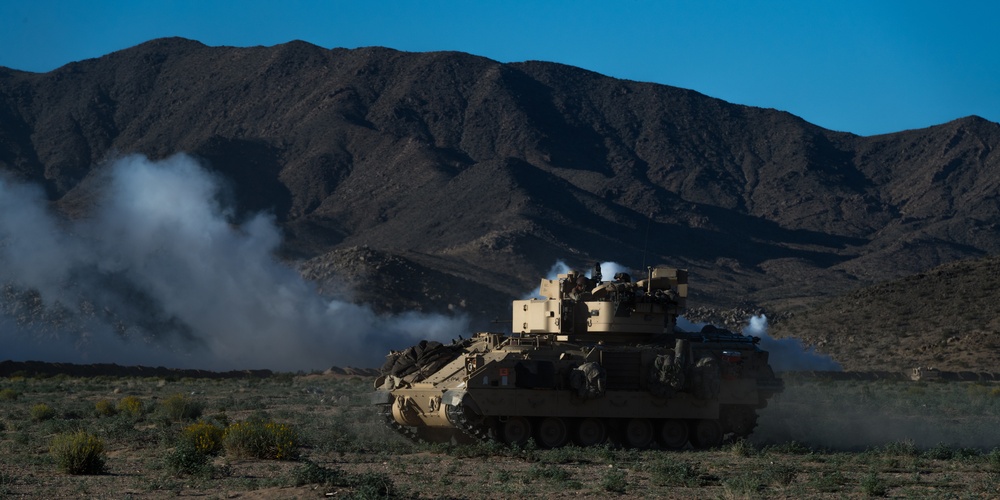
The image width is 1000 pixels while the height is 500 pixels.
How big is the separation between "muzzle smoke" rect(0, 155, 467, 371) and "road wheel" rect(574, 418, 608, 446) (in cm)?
5577

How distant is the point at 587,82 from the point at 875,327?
12237 centimetres

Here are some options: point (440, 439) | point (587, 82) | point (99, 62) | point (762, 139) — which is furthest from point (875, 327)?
point (99, 62)

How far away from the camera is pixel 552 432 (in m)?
24.2

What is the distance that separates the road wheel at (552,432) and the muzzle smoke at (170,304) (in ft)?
183

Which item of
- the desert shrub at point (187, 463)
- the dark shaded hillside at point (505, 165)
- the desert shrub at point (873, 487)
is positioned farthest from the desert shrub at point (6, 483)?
the dark shaded hillside at point (505, 165)

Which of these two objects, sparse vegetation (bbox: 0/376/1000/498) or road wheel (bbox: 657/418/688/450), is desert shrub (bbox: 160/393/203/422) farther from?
road wheel (bbox: 657/418/688/450)

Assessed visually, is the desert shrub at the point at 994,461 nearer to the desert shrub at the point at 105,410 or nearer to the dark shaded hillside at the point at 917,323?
the desert shrub at the point at 105,410

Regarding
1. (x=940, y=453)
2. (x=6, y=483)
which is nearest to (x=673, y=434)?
(x=940, y=453)

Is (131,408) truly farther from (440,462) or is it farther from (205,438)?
(440,462)

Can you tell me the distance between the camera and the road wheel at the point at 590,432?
24250 millimetres

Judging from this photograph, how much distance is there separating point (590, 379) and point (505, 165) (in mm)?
108432

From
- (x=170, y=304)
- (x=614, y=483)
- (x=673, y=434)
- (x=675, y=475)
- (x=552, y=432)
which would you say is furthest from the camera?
(x=170, y=304)

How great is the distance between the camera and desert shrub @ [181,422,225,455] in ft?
69.2

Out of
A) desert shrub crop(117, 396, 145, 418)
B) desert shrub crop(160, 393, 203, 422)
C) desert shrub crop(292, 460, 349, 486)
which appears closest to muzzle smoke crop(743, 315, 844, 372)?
desert shrub crop(117, 396, 145, 418)
